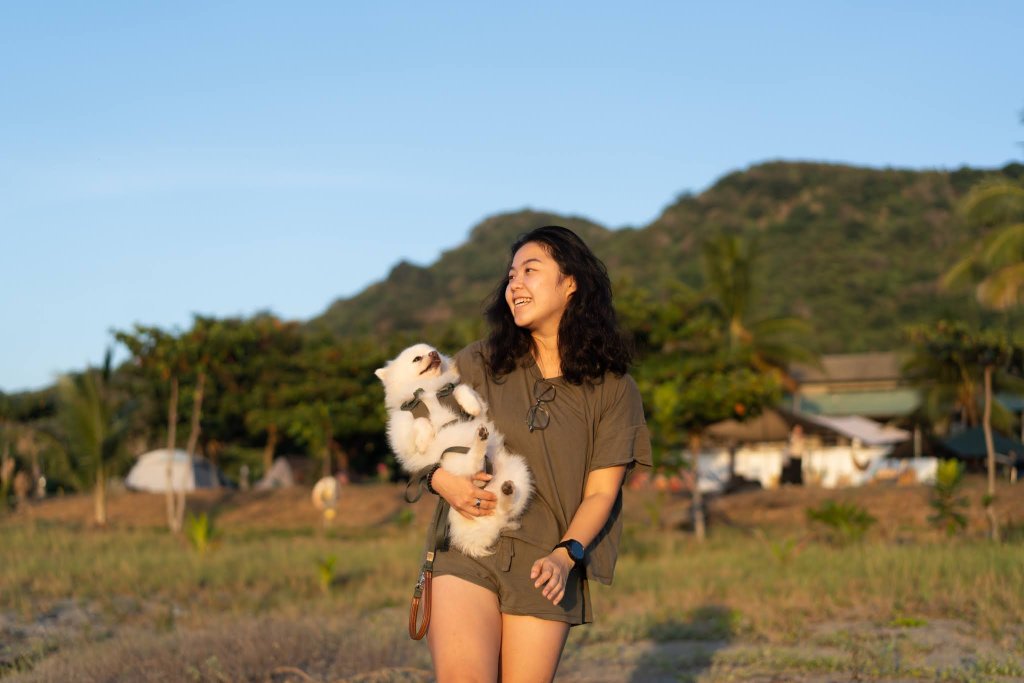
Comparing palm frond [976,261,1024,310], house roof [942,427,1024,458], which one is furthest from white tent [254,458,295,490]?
palm frond [976,261,1024,310]

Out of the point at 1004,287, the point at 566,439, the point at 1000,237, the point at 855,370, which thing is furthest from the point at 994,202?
the point at 855,370

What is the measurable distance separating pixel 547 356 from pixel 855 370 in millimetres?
44368

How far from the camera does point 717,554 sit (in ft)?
43.7

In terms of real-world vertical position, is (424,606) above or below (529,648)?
above

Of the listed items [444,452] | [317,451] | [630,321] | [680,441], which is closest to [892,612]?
[444,452]

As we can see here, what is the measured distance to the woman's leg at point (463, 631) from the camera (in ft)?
9.45

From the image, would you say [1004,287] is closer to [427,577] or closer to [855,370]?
[427,577]

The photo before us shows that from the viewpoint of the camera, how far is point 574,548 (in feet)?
10.0

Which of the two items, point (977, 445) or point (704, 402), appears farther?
point (977, 445)

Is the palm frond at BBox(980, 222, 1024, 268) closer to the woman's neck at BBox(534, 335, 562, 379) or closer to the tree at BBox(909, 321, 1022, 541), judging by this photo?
the tree at BBox(909, 321, 1022, 541)

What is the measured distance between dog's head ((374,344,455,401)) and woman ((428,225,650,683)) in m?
0.18

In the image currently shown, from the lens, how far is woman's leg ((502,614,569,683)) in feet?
9.89

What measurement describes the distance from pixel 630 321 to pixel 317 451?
10.8 metres

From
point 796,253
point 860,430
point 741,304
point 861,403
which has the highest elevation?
point 796,253
